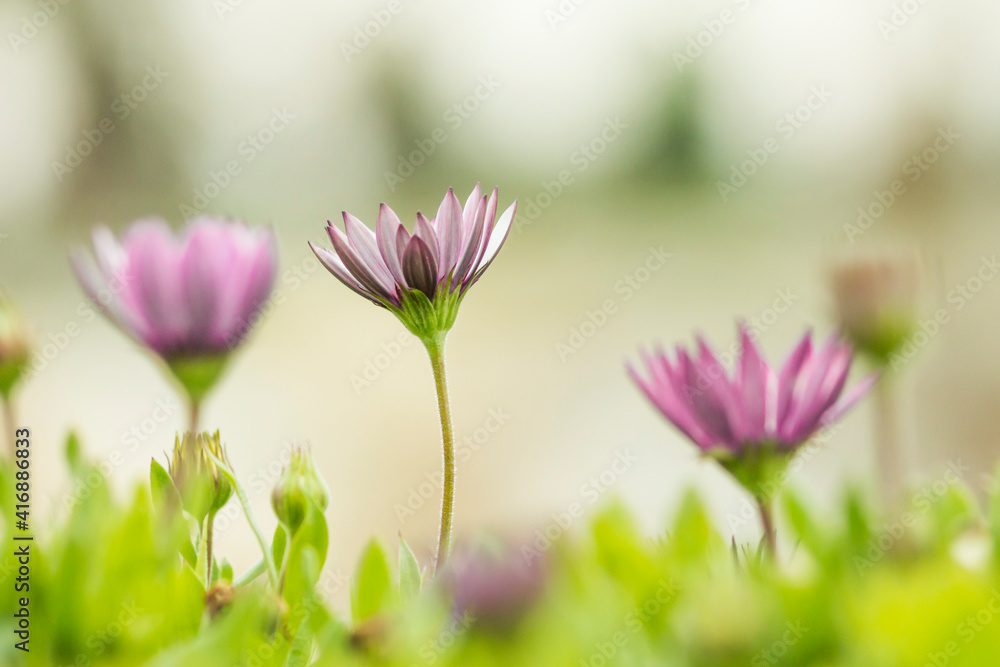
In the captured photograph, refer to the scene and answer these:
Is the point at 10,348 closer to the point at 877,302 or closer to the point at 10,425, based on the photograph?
the point at 10,425

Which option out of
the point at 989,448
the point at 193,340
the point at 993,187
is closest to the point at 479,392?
the point at 989,448

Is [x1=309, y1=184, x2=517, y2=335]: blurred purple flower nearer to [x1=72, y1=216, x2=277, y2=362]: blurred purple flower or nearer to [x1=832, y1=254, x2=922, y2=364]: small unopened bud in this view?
[x1=72, y1=216, x2=277, y2=362]: blurred purple flower

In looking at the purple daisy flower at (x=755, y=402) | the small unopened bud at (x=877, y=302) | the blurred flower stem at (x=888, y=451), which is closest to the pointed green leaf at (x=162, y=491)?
the purple daisy flower at (x=755, y=402)

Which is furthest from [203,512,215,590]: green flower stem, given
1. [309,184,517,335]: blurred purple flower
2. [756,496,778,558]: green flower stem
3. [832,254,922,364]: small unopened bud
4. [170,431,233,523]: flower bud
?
[832,254,922,364]: small unopened bud

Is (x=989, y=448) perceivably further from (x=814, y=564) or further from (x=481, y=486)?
(x=814, y=564)

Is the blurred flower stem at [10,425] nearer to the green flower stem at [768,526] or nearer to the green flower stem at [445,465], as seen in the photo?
the green flower stem at [445,465]

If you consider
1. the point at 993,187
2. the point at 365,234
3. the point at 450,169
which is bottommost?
the point at 365,234
